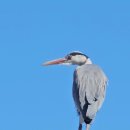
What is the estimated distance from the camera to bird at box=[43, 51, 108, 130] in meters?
31.8

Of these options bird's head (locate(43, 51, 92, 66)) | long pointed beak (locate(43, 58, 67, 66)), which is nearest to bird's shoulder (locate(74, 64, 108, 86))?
bird's head (locate(43, 51, 92, 66))

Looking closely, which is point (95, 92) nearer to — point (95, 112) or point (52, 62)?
point (95, 112)

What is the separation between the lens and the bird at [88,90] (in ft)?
104

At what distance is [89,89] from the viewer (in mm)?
32281

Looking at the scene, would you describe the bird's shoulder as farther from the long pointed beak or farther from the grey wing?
the long pointed beak

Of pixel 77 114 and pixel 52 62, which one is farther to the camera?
pixel 52 62

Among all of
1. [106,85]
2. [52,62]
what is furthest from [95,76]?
[52,62]

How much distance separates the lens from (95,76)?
32844mm

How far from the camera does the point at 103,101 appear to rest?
32.4 m

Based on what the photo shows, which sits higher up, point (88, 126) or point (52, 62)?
point (52, 62)

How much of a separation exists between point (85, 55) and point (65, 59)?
2.00 feet

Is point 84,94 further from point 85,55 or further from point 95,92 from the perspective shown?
point 85,55

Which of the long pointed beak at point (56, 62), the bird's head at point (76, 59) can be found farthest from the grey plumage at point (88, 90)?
the long pointed beak at point (56, 62)

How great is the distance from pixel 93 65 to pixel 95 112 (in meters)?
2.26
